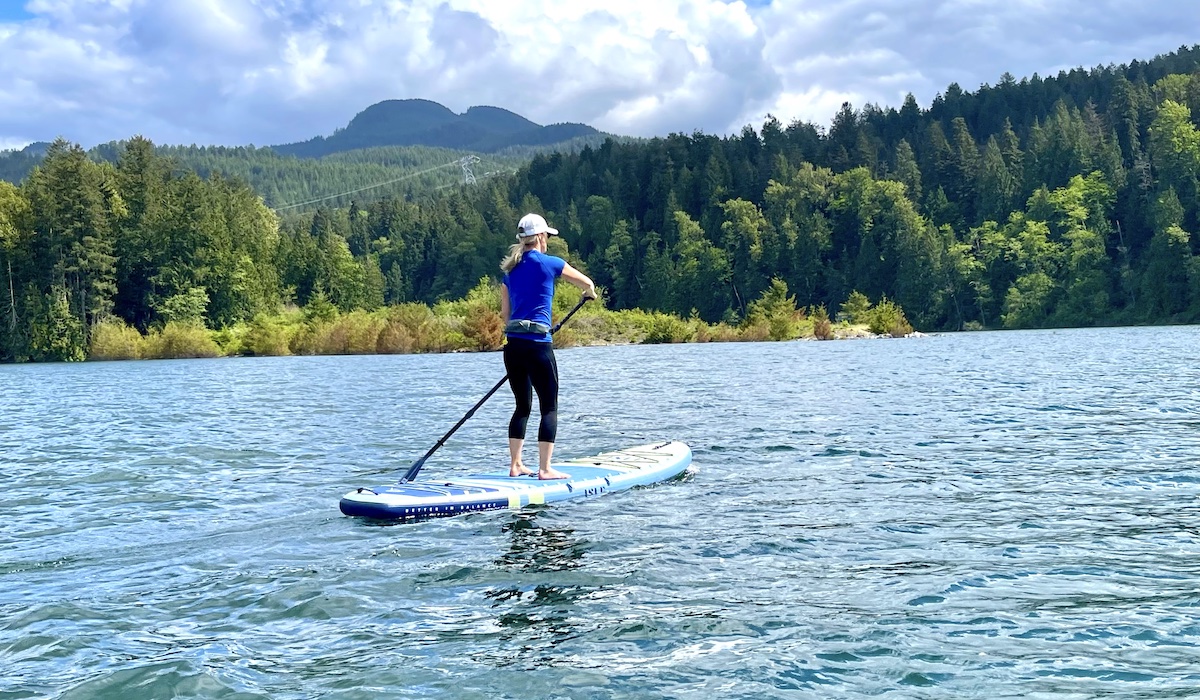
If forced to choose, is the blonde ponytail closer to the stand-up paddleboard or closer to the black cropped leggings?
the black cropped leggings

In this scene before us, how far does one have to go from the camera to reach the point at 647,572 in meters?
8.30

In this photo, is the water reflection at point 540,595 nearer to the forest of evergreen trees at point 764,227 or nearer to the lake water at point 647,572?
the lake water at point 647,572

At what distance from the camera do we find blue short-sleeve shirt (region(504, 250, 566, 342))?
11.7 metres

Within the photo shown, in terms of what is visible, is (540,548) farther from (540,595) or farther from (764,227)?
(764,227)

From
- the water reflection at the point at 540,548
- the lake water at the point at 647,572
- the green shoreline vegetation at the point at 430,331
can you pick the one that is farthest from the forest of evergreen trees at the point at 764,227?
the water reflection at the point at 540,548

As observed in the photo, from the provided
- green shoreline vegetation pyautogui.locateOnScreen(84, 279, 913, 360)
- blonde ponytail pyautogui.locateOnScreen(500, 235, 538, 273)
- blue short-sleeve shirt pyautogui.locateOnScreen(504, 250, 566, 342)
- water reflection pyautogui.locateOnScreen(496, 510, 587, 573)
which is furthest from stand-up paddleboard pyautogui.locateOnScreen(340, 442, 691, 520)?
green shoreline vegetation pyautogui.locateOnScreen(84, 279, 913, 360)

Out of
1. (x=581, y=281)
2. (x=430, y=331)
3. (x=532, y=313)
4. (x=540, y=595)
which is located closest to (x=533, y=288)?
(x=532, y=313)

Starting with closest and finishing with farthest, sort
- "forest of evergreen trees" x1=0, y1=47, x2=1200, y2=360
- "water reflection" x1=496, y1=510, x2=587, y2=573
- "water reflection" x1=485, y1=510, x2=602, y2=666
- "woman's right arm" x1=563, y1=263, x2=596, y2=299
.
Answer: "water reflection" x1=485, y1=510, x2=602, y2=666 < "water reflection" x1=496, y1=510, x2=587, y2=573 < "woman's right arm" x1=563, y1=263, x2=596, y2=299 < "forest of evergreen trees" x1=0, y1=47, x2=1200, y2=360

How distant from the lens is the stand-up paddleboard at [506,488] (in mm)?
10695

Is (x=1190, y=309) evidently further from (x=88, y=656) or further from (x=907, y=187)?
(x=88, y=656)

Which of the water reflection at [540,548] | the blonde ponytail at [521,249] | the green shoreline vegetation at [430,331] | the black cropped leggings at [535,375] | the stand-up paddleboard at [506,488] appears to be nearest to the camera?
the water reflection at [540,548]

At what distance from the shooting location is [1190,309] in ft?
321

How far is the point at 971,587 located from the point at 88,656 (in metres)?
5.84

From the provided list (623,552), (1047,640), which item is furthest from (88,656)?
(1047,640)
